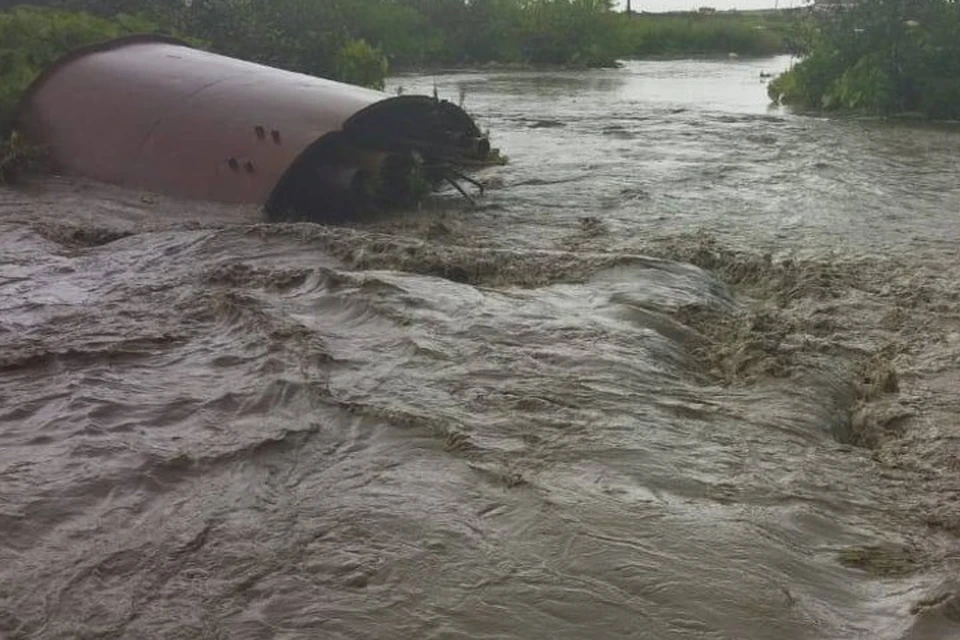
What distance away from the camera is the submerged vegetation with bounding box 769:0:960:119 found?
16.4 metres

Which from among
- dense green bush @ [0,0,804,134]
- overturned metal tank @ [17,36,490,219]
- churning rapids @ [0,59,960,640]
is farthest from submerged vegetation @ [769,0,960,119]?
overturned metal tank @ [17,36,490,219]

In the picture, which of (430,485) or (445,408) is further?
(445,408)

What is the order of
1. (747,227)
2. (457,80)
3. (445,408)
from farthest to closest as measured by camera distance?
(457,80), (747,227), (445,408)

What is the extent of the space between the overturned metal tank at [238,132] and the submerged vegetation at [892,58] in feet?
31.7

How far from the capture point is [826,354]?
5223mm

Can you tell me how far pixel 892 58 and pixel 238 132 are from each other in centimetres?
1240

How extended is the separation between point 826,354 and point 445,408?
2124 millimetres

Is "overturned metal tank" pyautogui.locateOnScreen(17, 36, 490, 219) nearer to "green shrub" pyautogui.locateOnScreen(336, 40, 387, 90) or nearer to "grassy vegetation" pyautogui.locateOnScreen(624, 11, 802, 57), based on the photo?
"green shrub" pyautogui.locateOnScreen(336, 40, 387, 90)

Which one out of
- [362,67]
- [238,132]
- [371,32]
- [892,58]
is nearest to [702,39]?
[371,32]

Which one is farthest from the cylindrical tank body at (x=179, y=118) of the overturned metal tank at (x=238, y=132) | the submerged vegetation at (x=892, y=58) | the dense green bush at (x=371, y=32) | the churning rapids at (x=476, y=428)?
the submerged vegetation at (x=892, y=58)

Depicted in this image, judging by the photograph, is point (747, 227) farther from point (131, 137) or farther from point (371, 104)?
point (131, 137)

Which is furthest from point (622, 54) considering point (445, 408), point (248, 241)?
point (445, 408)

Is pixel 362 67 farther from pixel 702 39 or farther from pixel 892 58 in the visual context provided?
pixel 702 39

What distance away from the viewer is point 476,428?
162 inches
